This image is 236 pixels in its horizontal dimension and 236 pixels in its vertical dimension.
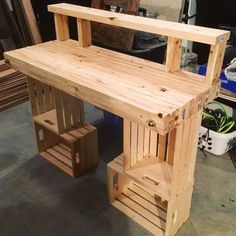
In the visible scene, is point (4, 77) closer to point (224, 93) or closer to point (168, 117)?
point (224, 93)

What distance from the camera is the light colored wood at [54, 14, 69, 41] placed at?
1.72 meters

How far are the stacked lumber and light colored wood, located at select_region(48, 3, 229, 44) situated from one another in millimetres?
1268

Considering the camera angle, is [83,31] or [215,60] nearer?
[215,60]

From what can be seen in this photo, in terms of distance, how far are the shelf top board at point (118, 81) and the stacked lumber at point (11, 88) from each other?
45.4 inches

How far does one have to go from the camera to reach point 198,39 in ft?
3.76

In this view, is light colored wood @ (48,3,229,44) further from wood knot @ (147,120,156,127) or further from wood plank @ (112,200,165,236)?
wood plank @ (112,200,165,236)

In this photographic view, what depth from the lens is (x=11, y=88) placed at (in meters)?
2.72

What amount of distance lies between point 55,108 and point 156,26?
0.88 meters

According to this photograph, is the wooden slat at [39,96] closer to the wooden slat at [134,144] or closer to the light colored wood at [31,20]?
the wooden slat at [134,144]

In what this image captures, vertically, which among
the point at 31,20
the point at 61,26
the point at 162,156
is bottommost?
the point at 162,156

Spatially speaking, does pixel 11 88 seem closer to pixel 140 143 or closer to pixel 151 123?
pixel 140 143

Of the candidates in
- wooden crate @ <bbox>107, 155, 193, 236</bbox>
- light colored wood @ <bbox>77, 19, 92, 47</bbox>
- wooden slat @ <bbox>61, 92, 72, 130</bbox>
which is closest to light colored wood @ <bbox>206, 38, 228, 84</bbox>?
wooden crate @ <bbox>107, 155, 193, 236</bbox>

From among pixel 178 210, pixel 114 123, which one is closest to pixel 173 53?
pixel 178 210

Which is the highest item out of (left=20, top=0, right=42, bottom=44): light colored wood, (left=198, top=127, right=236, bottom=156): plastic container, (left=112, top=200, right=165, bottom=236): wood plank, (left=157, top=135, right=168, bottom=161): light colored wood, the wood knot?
the wood knot
